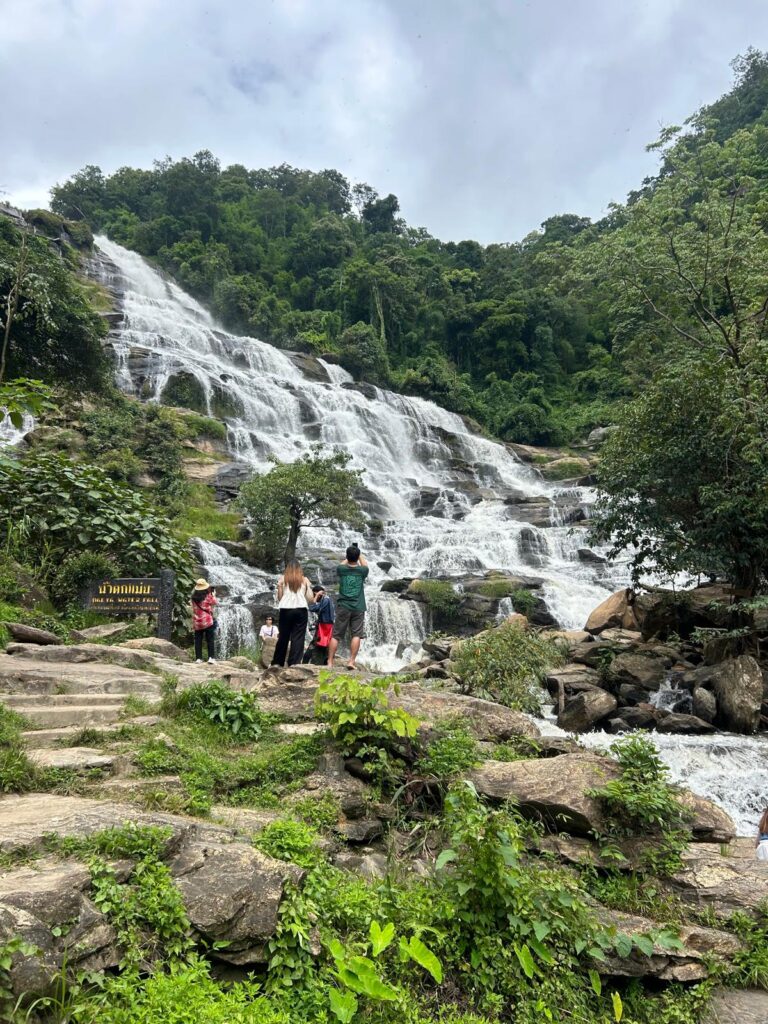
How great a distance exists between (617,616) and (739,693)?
16.3 ft

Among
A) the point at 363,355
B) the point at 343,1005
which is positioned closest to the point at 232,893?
the point at 343,1005

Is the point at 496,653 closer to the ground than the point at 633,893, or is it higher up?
higher up

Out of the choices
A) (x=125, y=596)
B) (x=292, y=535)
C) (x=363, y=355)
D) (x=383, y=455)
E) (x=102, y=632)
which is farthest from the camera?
(x=363, y=355)

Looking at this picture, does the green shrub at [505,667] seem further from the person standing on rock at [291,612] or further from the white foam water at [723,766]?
the person standing on rock at [291,612]

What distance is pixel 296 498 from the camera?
55.0 ft

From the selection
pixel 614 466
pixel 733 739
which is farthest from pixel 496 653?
pixel 614 466

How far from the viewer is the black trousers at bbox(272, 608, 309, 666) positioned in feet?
20.9

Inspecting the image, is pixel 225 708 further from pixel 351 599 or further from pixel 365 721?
pixel 351 599

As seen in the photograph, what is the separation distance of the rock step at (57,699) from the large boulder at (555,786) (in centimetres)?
283

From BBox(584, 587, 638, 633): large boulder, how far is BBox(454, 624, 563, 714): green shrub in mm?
5154

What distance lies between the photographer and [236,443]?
88.2 feet

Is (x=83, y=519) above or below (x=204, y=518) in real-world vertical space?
below

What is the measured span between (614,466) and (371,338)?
106 ft

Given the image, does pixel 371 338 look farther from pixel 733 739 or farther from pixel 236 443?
pixel 733 739
